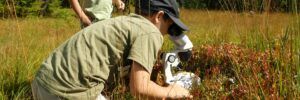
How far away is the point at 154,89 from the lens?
2518 mm

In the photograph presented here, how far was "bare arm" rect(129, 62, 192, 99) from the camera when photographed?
245 centimetres

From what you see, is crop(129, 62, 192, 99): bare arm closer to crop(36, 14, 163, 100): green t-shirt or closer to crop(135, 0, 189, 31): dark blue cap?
crop(36, 14, 163, 100): green t-shirt

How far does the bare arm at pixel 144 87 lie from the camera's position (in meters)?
2.45

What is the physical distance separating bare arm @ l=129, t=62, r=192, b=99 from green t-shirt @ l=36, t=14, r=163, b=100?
0.43 feet

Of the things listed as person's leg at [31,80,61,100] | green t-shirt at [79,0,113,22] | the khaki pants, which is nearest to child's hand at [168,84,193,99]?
the khaki pants

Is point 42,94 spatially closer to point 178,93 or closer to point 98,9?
point 178,93

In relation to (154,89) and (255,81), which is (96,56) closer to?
(154,89)

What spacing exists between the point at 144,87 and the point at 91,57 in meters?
0.31

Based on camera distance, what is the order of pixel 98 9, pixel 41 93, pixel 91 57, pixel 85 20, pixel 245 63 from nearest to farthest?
1. pixel 91 57
2. pixel 41 93
3. pixel 245 63
4. pixel 85 20
5. pixel 98 9

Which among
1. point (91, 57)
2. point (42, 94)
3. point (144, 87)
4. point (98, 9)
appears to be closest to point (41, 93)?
point (42, 94)

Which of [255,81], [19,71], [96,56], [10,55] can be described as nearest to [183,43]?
[255,81]

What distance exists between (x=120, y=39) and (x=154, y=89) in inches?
11.5

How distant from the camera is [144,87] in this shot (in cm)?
246

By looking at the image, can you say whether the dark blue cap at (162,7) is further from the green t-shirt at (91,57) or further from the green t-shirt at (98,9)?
the green t-shirt at (98,9)
